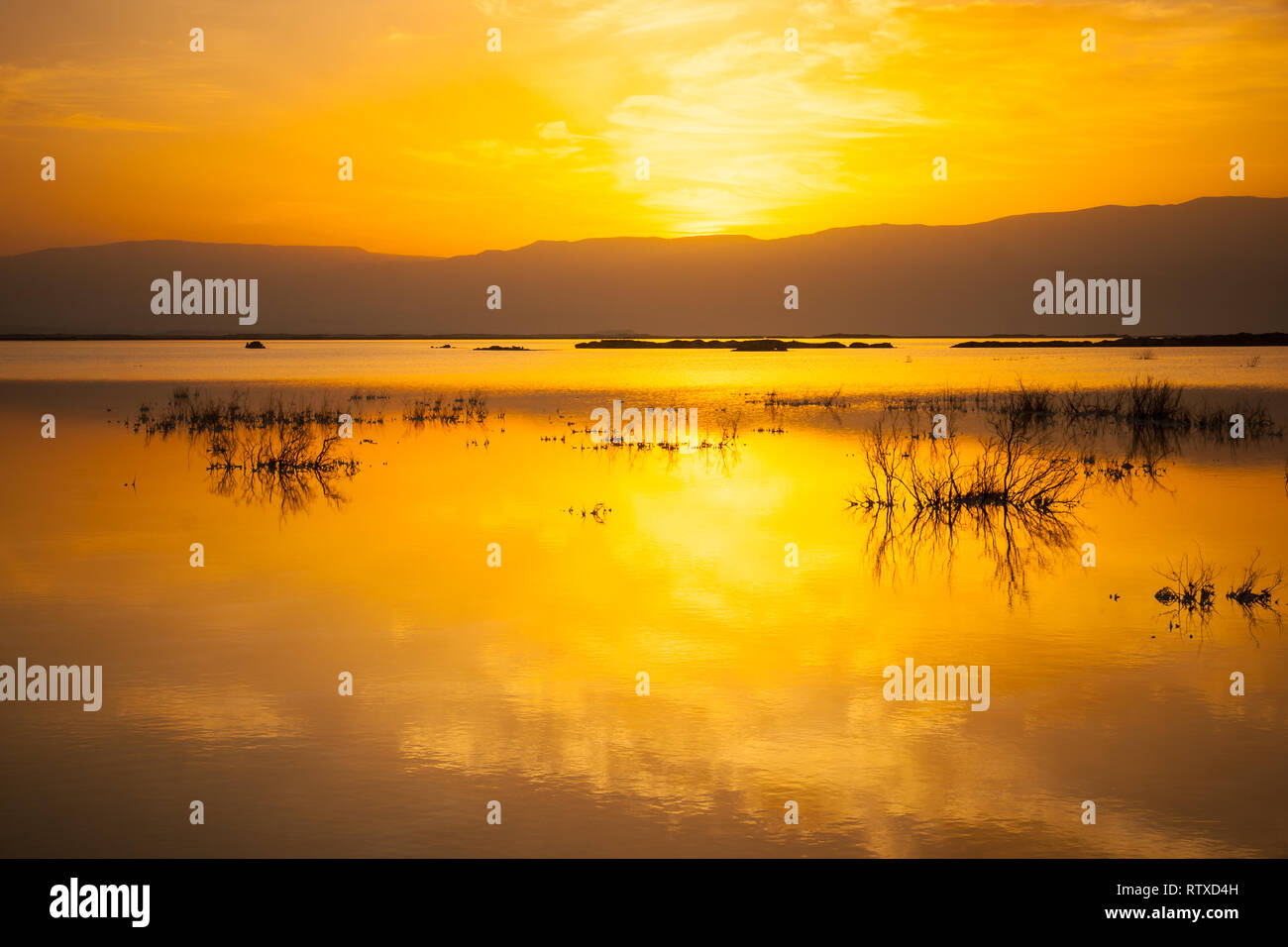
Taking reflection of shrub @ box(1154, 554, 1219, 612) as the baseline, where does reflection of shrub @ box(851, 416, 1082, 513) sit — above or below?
above

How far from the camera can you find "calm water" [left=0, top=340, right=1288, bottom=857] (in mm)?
7207

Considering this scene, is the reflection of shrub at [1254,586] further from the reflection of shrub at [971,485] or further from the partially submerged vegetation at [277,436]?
the partially submerged vegetation at [277,436]

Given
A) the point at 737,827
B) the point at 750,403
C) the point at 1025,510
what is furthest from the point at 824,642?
the point at 750,403

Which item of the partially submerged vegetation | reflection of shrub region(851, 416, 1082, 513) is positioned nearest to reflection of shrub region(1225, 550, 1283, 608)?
reflection of shrub region(851, 416, 1082, 513)

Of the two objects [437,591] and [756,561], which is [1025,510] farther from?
[437,591]

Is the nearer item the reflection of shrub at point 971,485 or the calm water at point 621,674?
the calm water at point 621,674

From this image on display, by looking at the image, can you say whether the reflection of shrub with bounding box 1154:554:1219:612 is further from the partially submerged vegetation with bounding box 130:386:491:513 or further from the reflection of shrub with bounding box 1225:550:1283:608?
the partially submerged vegetation with bounding box 130:386:491:513

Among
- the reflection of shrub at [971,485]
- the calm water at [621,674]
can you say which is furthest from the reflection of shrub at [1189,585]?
the reflection of shrub at [971,485]

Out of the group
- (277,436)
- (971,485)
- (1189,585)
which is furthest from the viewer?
(277,436)

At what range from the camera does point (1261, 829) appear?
23.3 ft

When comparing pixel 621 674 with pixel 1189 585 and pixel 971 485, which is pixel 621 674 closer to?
pixel 1189 585

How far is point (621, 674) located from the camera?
10289 mm

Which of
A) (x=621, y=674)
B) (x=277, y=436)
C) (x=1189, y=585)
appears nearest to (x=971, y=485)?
(x=1189, y=585)

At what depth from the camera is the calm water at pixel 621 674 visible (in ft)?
23.6
